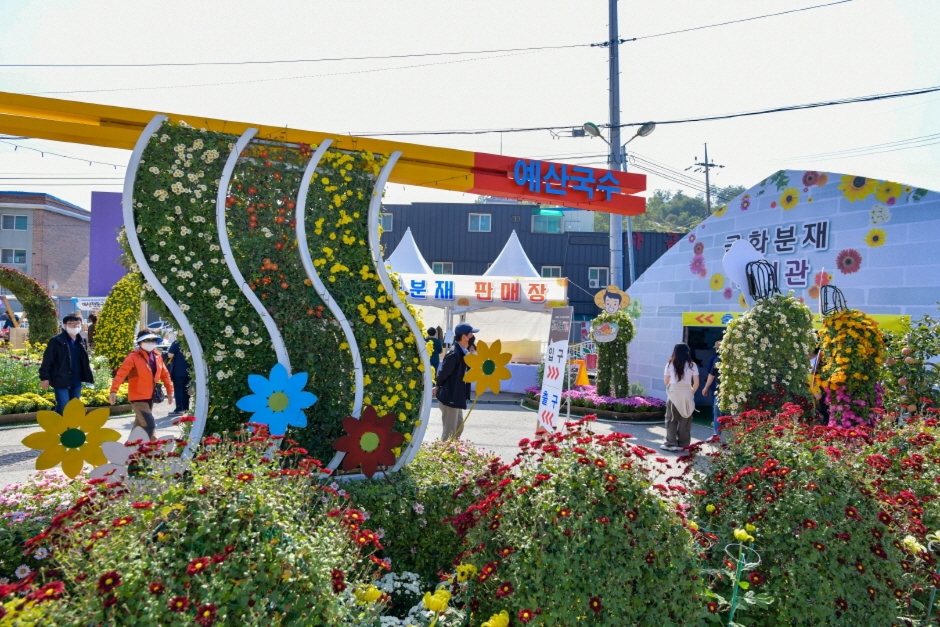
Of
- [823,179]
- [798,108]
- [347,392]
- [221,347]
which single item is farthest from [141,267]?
[798,108]

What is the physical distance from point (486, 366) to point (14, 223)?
39554 millimetres

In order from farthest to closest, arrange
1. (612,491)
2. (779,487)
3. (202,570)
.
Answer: (779,487) → (612,491) → (202,570)

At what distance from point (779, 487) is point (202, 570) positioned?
8.45ft

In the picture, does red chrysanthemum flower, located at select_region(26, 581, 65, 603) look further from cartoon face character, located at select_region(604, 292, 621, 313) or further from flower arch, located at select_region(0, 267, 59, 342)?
flower arch, located at select_region(0, 267, 59, 342)

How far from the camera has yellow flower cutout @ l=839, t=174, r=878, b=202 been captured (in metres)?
9.21

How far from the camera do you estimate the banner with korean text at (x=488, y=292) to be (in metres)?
14.7

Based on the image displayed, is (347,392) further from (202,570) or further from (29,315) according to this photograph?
(29,315)

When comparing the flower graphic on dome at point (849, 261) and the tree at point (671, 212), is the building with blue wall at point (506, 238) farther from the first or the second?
the tree at point (671, 212)

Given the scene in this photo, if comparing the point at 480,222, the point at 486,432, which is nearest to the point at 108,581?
the point at 486,432

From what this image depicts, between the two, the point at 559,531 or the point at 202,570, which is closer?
the point at 202,570

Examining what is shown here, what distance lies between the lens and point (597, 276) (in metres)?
30.0

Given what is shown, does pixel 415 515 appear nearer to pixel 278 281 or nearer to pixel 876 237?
pixel 278 281

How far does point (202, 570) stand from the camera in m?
2.13

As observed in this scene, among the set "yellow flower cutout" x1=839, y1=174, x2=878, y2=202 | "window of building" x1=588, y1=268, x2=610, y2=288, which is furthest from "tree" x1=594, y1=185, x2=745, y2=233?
"yellow flower cutout" x1=839, y1=174, x2=878, y2=202
